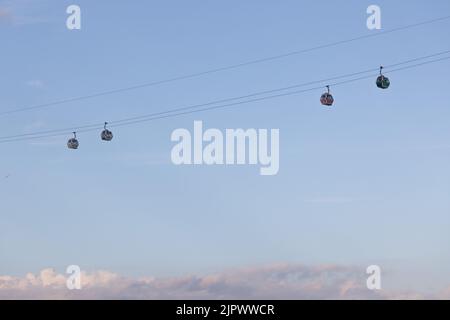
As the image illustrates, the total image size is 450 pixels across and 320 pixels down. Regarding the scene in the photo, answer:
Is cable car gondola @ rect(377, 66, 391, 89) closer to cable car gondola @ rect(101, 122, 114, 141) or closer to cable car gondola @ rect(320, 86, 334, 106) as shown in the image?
cable car gondola @ rect(320, 86, 334, 106)

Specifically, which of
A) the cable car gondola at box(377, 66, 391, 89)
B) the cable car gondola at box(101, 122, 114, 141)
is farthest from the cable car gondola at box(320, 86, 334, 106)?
the cable car gondola at box(101, 122, 114, 141)

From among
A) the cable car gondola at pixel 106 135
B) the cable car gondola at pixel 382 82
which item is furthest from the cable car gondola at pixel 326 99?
the cable car gondola at pixel 106 135

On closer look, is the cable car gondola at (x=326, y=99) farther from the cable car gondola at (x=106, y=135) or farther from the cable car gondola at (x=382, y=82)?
the cable car gondola at (x=106, y=135)

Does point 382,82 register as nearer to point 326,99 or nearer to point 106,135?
point 326,99

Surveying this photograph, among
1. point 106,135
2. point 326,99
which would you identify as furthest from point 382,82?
point 106,135
